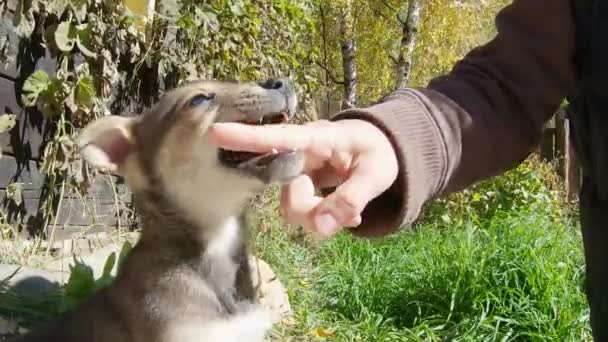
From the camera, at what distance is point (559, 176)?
11609mm

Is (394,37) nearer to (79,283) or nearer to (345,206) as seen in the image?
(79,283)

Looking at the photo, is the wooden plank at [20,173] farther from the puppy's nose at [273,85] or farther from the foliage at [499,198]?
the foliage at [499,198]

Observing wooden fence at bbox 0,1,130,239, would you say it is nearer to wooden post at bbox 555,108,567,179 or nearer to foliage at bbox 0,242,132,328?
foliage at bbox 0,242,132,328

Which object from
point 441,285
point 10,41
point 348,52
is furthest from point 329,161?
point 348,52

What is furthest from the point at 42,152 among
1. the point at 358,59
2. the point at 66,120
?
the point at 358,59

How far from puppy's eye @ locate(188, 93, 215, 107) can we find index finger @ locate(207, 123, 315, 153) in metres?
1.37

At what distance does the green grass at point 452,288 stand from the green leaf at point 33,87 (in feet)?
6.37

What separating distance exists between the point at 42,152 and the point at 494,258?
2993mm

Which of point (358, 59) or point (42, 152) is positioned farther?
point (358, 59)

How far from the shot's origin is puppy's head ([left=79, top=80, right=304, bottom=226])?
8.73ft

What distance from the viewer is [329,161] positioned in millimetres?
1592

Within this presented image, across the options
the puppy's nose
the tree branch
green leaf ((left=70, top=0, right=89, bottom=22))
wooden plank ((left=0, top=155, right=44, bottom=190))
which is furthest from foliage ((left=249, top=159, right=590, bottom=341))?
the tree branch

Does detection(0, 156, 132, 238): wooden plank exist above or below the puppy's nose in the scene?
below

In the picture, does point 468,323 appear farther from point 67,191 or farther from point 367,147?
point 367,147
